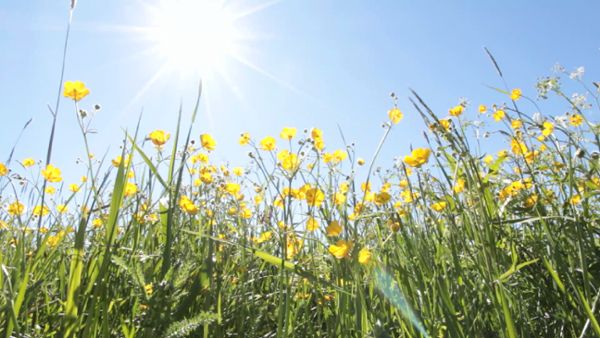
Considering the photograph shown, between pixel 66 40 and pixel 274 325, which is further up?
pixel 66 40

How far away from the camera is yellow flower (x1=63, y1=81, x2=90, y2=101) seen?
170 cm

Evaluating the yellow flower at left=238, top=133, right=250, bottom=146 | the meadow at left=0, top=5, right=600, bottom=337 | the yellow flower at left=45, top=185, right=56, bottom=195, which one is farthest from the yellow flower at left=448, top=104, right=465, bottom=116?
the yellow flower at left=45, top=185, right=56, bottom=195

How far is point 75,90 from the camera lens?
1.71 metres

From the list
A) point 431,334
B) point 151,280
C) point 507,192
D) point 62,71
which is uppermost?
point 62,71

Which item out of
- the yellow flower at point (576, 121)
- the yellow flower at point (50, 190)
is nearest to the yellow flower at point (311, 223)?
the yellow flower at point (576, 121)

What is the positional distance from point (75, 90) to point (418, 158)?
1227mm

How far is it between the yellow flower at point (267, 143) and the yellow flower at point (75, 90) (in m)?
0.72

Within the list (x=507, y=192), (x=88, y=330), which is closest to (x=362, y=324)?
(x=88, y=330)

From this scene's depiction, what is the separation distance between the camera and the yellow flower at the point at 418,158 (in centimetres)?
145

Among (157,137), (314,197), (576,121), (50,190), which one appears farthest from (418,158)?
(50,190)

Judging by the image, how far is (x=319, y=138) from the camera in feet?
6.66

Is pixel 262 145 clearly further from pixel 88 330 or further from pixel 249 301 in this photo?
pixel 88 330

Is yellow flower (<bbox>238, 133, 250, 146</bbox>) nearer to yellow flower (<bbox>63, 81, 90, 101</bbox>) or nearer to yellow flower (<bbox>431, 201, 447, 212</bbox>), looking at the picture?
yellow flower (<bbox>63, 81, 90, 101</bbox>)

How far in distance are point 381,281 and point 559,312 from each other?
47cm
